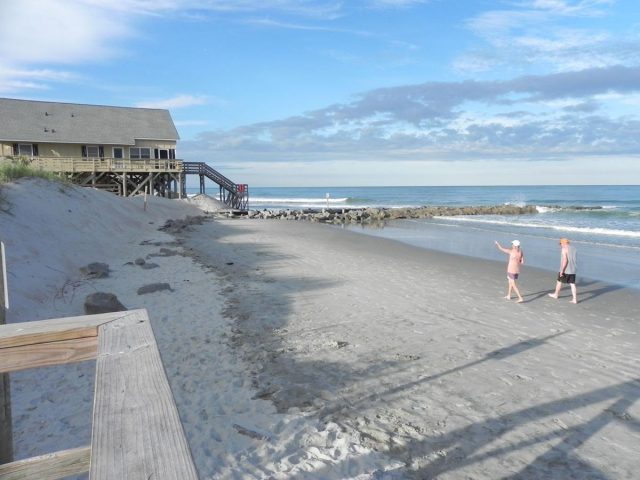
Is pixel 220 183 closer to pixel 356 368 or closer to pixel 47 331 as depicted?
pixel 356 368

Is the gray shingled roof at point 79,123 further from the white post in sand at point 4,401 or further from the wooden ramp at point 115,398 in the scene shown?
the wooden ramp at point 115,398

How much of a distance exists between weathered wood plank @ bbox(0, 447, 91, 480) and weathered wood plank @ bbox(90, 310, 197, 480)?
39 centimetres

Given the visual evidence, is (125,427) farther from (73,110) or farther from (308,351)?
(73,110)

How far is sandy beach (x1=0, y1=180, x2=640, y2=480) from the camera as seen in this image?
442 centimetres

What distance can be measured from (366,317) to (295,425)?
4.30 m

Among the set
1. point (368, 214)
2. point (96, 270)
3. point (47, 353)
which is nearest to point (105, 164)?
point (368, 214)

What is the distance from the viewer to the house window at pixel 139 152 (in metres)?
38.8

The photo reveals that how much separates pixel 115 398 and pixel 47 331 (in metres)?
0.74

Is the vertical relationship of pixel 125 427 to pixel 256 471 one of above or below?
above

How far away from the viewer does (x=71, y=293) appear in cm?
951

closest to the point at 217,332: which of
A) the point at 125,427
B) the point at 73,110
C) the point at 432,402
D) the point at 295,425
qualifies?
the point at 295,425

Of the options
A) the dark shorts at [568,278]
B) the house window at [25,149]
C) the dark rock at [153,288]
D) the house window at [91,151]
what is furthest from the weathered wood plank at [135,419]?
the house window at [25,149]

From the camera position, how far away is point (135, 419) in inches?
56.1

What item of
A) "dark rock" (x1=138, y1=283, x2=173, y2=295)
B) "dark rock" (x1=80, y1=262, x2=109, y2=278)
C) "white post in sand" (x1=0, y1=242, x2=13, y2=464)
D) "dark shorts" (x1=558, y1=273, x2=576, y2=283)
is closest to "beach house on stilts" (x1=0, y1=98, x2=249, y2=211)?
"dark rock" (x1=80, y1=262, x2=109, y2=278)
